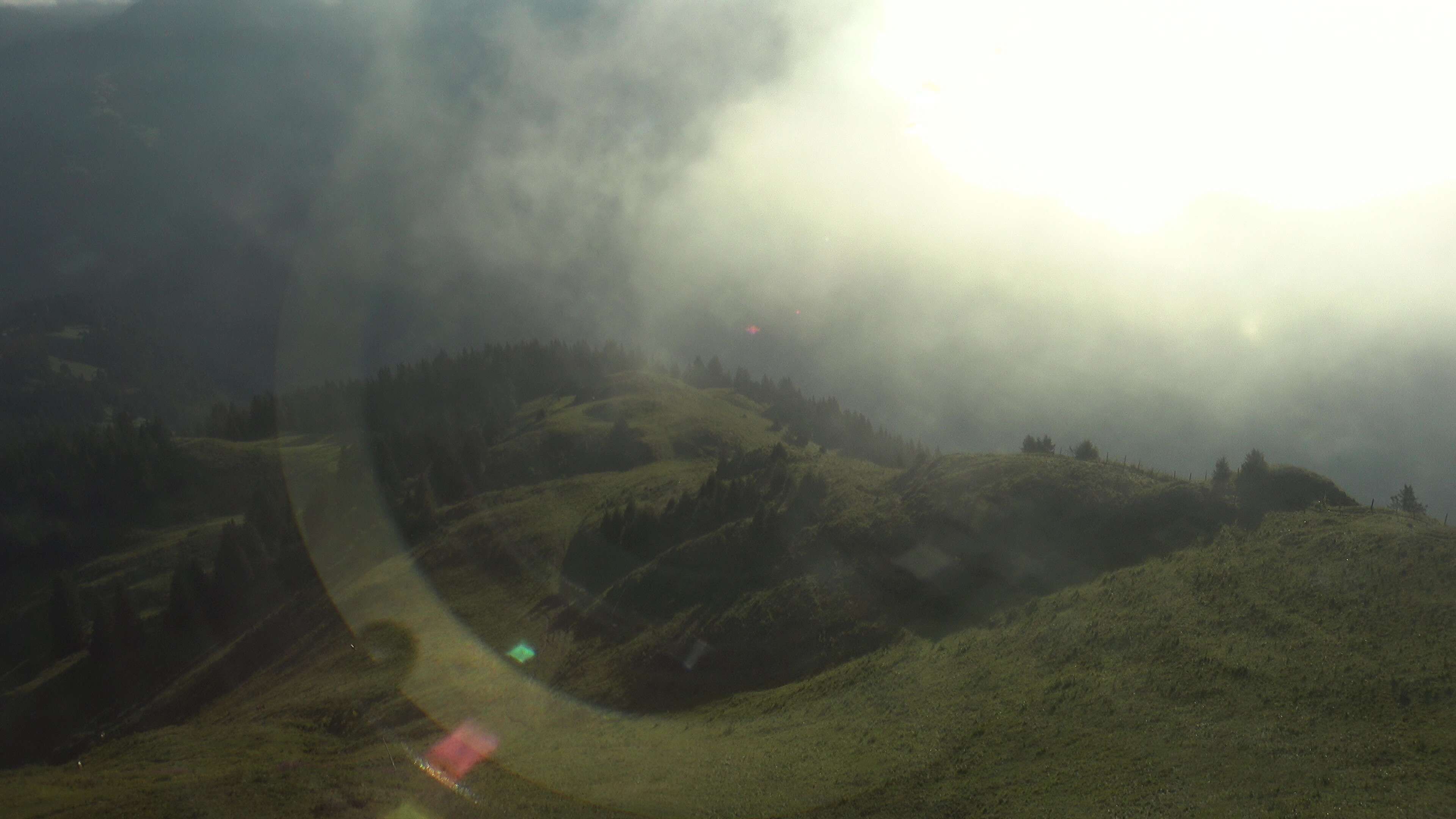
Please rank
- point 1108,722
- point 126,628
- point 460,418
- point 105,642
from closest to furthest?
point 1108,722 → point 105,642 → point 126,628 → point 460,418

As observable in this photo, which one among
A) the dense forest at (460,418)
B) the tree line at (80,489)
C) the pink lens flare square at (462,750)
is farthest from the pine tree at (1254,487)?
the tree line at (80,489)

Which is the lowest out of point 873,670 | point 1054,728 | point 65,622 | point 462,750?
point 462,750

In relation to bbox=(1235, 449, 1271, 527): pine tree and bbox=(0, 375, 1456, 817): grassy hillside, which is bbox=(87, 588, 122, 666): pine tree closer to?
bbox=(0, 375, 1456, 817): grassy hillside

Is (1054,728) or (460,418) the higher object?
(460,418)

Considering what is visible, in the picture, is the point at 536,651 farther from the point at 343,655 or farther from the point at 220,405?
the point at 220,405

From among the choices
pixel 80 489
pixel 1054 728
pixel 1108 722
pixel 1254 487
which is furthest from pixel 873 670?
pixel 80 489

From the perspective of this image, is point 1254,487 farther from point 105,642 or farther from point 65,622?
point 65,622

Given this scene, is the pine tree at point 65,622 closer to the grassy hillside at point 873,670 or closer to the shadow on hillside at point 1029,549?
the grassy hillside at point 873,670

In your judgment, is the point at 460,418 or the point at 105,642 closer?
the point at 105,642
